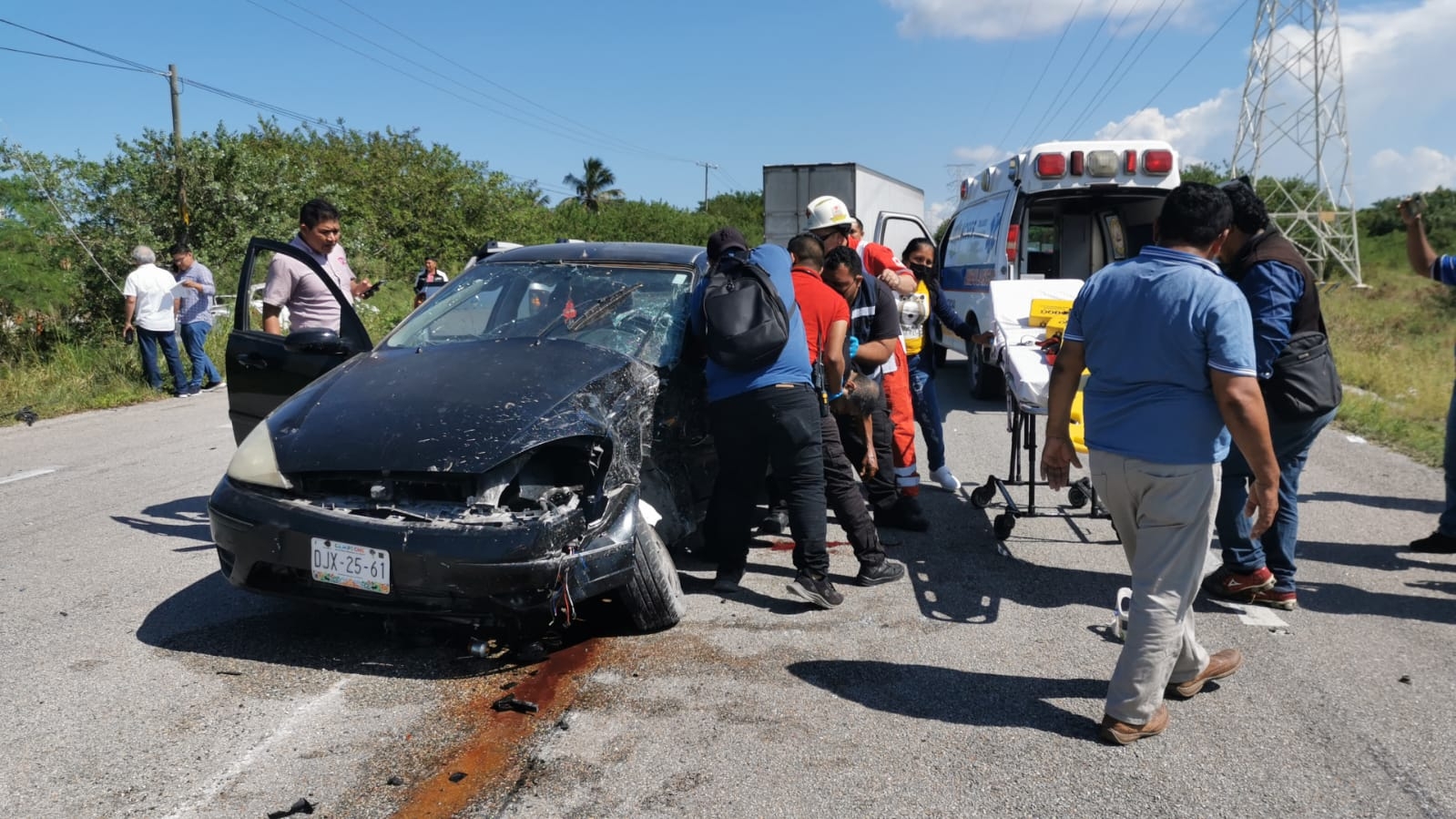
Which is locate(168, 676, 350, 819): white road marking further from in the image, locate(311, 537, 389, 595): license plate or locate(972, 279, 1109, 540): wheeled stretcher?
locate(972, 279, 1109, 540): wheeled stretcher

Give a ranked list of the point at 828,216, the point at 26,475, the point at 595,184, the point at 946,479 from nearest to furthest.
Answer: the point at 828,216, the point at 946,479, the point at 26,475, the point at 595,184

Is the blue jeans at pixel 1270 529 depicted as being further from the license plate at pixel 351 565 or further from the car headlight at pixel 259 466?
the car headlight at pixel 259 466

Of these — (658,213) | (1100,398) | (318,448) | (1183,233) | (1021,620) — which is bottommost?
(1021,620)

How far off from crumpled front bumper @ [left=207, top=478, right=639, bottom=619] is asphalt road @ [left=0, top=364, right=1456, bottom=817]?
36 cm

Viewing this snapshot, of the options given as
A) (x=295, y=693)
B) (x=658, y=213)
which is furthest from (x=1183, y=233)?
(x=658, y=213)

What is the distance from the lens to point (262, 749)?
129 inches

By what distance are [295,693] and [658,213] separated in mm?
55580

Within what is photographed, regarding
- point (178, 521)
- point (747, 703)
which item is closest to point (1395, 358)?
point (747, 703)

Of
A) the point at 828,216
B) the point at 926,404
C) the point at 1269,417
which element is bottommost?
the point at 926,404

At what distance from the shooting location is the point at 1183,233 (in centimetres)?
339

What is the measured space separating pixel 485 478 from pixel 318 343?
180 cm

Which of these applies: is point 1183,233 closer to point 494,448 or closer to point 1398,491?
point 494,448

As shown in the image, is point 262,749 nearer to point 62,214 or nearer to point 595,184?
point 62,214

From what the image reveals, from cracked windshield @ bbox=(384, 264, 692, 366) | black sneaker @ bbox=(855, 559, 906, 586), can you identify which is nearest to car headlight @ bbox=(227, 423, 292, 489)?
cracked windshield @ bbox=(384, 264, 692, 366)
